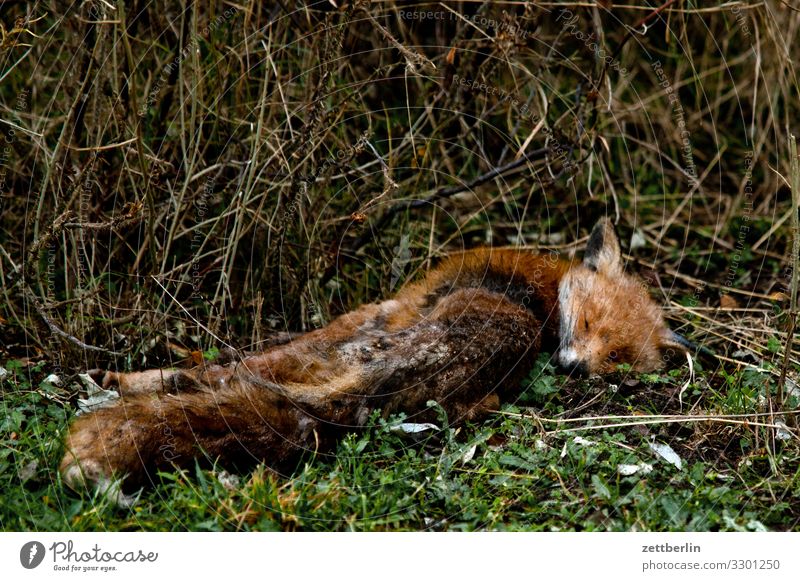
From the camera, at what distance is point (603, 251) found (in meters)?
4.89

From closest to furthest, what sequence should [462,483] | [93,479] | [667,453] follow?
1. [93,479]
2. [462,483]
3. [667,453]

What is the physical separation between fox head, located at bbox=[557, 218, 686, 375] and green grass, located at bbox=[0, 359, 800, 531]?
1.63ft

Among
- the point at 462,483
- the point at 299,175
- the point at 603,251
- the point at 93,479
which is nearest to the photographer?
the point at 93,479

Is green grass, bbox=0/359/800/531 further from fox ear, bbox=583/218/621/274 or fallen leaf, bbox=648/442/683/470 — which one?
fox ear, bbox=583/218/621/274

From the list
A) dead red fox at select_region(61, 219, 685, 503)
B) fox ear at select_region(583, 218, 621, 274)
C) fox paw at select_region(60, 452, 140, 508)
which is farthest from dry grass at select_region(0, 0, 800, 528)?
fox paw at select_region(60, 452, 140, 508)

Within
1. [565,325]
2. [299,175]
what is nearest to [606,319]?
[565,325]

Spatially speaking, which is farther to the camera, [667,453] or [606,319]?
[606,319]

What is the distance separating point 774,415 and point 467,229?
2.40 meters

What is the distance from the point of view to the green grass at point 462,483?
3.19 m

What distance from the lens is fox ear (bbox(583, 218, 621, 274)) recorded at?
4.88 m

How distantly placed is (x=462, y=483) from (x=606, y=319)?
5.35 ft

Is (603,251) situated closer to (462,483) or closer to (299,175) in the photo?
(299,175)

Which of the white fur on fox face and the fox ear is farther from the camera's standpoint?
the fox ear
